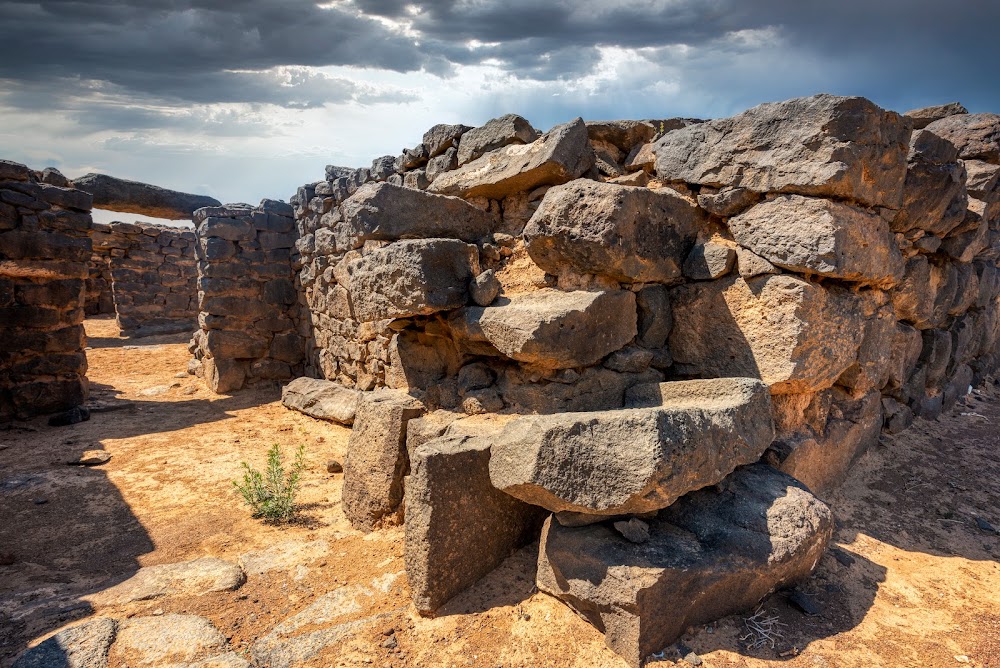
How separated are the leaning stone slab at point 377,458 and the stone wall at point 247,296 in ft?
15.3

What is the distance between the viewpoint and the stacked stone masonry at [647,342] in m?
2.07

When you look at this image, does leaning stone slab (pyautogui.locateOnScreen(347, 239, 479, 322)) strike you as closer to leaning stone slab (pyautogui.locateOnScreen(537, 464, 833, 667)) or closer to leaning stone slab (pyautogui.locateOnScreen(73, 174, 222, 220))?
leaning stone slab (pyautogui.locateOnScreen(537, 464, 833, 667))

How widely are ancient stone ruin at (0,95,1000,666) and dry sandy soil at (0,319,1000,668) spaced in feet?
0.50

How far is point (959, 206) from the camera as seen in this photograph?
3811mm

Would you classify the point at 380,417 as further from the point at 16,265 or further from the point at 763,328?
the point at 16,265

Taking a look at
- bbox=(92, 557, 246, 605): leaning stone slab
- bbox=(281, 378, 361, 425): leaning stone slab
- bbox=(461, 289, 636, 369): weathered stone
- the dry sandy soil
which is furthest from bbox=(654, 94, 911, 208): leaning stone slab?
bbox=(281, 378, 361, 425): leaning stone slab

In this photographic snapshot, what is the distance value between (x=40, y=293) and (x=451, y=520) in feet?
19.5

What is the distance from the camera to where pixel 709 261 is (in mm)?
2938

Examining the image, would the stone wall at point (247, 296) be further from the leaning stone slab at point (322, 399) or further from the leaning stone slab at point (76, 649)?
the leaning stone slab at point (76, 649)

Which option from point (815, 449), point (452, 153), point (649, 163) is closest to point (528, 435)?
point (815, 449)

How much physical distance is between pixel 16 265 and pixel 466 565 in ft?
20.0

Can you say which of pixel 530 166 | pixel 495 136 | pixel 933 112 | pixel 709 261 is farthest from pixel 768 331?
pixel 933 112

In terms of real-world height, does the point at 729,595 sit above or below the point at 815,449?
below

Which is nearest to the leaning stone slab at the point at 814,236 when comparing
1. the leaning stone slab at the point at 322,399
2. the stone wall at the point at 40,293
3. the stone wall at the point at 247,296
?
the leaning stone slab at the point at 322,399
